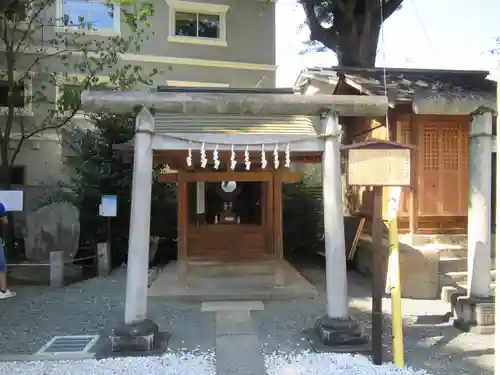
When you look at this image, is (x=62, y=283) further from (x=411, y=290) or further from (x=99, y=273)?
(x=411, y=290)

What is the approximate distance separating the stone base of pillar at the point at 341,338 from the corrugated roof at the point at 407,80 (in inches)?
175

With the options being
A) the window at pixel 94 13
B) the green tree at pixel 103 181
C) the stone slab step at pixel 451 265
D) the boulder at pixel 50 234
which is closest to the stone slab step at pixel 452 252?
the stone slab step at pixel 451 265

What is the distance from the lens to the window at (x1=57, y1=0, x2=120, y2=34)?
1522 cm

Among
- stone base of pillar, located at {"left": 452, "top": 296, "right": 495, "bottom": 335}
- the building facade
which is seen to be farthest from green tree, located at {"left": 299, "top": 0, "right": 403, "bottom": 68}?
stone base of pillar, located at {"left": 452, "top": 296, "right": 495, "bottom": 335}

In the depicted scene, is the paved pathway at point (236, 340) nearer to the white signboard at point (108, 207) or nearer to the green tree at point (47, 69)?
the white signboard at point (108, 207)

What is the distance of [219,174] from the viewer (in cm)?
893

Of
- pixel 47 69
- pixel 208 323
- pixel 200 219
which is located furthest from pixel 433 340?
pixel 47 69

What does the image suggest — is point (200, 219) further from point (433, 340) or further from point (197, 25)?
point (197, 25)

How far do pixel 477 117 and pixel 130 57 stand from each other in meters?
12.8

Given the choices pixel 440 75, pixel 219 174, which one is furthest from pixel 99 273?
pixel 440 75

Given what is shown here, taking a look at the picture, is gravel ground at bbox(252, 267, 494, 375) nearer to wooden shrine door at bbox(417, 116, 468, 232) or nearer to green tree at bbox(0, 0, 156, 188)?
wooden shrine door at bbox(417, 116, 468, 232)

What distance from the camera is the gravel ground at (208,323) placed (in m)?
5.61

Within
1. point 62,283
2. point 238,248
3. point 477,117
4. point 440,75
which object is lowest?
point 62,283

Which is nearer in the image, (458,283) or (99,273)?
(458,283)
